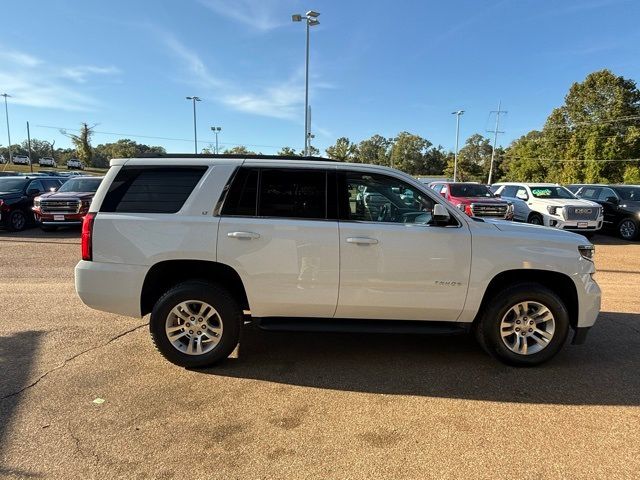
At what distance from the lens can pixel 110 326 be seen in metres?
5.12

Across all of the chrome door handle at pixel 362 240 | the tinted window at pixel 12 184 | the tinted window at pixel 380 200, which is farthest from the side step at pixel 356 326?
the tinted window at pixel 12 184

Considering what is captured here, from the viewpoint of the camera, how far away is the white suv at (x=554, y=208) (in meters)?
13.0

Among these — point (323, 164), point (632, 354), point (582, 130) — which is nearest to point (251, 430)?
point (323, 164)

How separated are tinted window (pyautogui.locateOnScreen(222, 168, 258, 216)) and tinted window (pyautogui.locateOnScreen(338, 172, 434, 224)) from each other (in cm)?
81

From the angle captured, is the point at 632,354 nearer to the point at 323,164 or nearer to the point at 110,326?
the point at 323,164

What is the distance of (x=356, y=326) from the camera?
4027 millimetres

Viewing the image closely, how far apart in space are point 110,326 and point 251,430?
2834mm

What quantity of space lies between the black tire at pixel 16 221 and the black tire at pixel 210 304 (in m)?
12.8

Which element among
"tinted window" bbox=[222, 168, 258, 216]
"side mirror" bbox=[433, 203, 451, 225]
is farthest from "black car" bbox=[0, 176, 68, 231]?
"side mirror" bbox=[433, 203, 451, 225]

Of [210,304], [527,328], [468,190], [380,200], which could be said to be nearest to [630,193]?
[468,190]

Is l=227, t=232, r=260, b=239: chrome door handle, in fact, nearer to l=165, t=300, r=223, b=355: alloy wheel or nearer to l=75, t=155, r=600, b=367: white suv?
l=75, t=155, r=600, b=367: white suv

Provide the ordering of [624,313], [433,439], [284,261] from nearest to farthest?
[433,439] → [284,261] → [624,313]

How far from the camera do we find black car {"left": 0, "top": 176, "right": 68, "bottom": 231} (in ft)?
44.8

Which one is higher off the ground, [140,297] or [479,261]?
[479,261]
